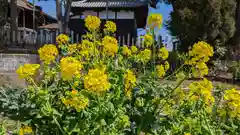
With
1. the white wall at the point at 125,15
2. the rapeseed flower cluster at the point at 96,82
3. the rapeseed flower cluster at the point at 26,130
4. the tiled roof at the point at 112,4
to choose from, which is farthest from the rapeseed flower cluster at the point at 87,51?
the white wall at the point at 125,15

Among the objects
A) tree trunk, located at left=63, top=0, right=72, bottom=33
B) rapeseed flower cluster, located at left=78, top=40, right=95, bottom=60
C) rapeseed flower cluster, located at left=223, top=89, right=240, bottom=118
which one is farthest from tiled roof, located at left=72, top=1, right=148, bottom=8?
rapeseed flower cluster, located at left=223, top=89, right=240, bottom=118

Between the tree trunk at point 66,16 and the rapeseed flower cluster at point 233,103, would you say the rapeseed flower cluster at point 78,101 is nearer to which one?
the rapeseed flower cluster at point 233,103

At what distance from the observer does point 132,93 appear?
148 cm

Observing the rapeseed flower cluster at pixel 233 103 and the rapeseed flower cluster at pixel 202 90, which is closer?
the rapeseed flower cluster at pixel 233 103

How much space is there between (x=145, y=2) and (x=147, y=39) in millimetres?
13604

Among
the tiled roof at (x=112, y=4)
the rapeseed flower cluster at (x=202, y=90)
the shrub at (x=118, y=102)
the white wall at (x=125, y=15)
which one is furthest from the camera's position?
the white wall at (x=125, y=15)

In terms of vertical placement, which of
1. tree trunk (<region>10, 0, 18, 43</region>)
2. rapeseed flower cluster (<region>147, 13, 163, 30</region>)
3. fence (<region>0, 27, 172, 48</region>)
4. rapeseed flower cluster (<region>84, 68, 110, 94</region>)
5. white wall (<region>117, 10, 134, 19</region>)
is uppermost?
white wall (<region>117, 10, 134, 19</region>)

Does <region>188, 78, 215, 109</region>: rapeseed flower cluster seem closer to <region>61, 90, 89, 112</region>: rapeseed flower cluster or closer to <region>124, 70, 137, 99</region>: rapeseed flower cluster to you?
<region>124, 70, 137, 99</region>: rapeseed flower cluster

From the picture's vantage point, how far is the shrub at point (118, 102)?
1.25 metres

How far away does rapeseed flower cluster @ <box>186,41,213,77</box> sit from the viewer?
1402 millimetres

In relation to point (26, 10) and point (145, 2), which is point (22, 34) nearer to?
point (145, 2)

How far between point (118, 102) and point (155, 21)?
397 mm

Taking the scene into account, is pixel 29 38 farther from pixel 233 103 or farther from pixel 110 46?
pixel 233 103

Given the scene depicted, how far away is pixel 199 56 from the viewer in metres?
1.42
